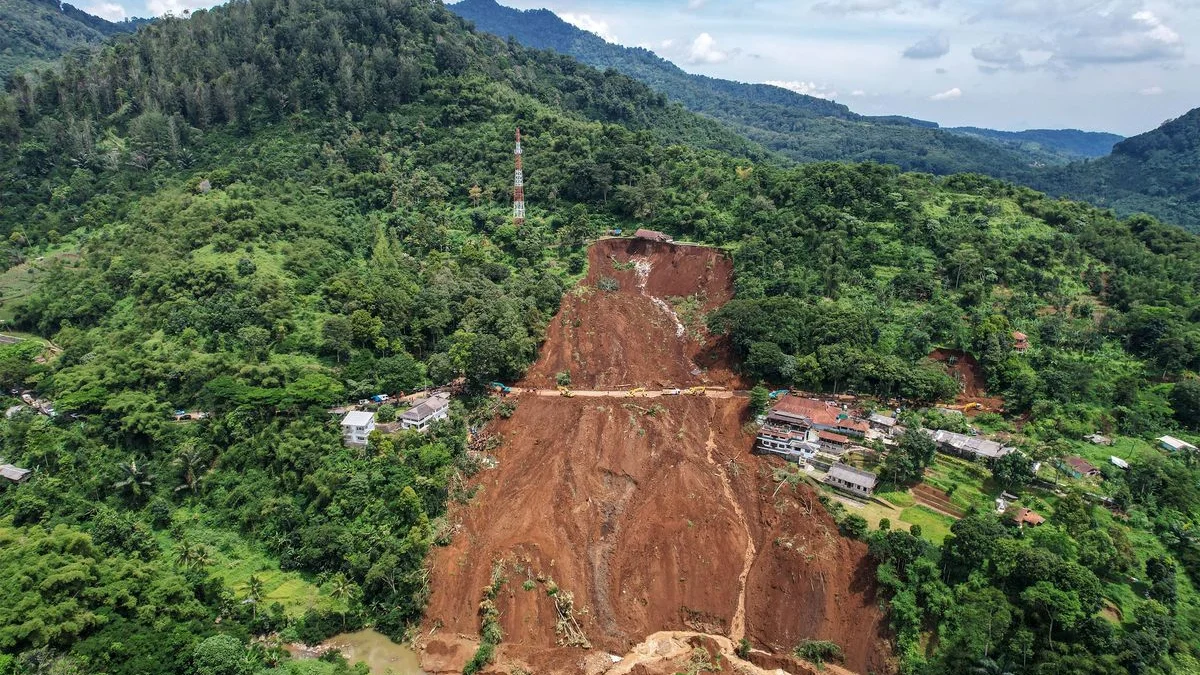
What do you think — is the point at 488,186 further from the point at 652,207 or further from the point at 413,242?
the point at 652,207

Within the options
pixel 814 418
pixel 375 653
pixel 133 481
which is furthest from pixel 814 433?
pixel 133 481

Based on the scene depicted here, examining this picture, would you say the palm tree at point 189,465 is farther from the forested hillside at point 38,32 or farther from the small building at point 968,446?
the forested hillside at point 38,32

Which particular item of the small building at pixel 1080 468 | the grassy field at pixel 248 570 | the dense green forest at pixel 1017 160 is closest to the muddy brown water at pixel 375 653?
the grassy field at pixel 248 570

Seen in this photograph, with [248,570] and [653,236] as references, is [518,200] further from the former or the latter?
[248,570]

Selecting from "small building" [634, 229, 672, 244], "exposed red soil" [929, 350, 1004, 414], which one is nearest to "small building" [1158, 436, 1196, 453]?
"exposed red soil" [929, 350, 1004, 414]

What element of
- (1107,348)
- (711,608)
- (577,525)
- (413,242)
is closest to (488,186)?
(413,242)
